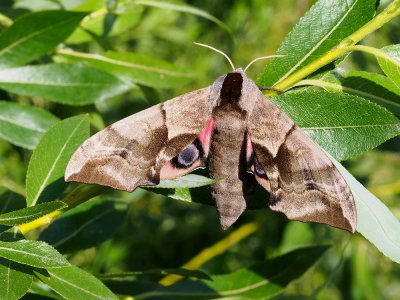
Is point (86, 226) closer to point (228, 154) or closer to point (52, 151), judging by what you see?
point (52, 151)

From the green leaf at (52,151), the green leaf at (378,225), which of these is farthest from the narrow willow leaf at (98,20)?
the green leaf at (378,225)

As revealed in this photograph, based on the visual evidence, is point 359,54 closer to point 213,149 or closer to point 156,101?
point 156,101

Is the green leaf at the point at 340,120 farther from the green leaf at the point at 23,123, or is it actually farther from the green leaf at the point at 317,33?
the green leaf at the point at 23,123

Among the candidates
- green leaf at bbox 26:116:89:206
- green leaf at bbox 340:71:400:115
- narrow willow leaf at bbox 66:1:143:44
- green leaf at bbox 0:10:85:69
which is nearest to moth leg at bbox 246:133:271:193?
green leaf at bbox 340:71:400:115

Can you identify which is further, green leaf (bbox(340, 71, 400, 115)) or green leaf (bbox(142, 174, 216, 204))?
green leaf (bbox(340, 71, 400, 115))

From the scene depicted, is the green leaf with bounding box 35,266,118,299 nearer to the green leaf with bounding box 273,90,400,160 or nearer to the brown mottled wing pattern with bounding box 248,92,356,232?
the brown mottled wing pattern with bounding box 248,92,356,232

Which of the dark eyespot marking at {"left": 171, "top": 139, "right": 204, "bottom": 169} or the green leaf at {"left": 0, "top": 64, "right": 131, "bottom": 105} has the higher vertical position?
the dark eyespot marking at {"left": 171, "top": 139, "right": 204, "bottom": 169}

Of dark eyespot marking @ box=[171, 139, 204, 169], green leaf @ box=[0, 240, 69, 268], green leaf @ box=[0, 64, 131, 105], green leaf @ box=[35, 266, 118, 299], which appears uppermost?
green leaf @ box=[0, 240, 69, 268]

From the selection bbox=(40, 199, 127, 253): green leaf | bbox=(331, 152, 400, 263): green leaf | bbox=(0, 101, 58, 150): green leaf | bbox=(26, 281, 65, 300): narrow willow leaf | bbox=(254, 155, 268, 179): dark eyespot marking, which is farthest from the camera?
bbox=(0, 101, 58, 150): green leaf
